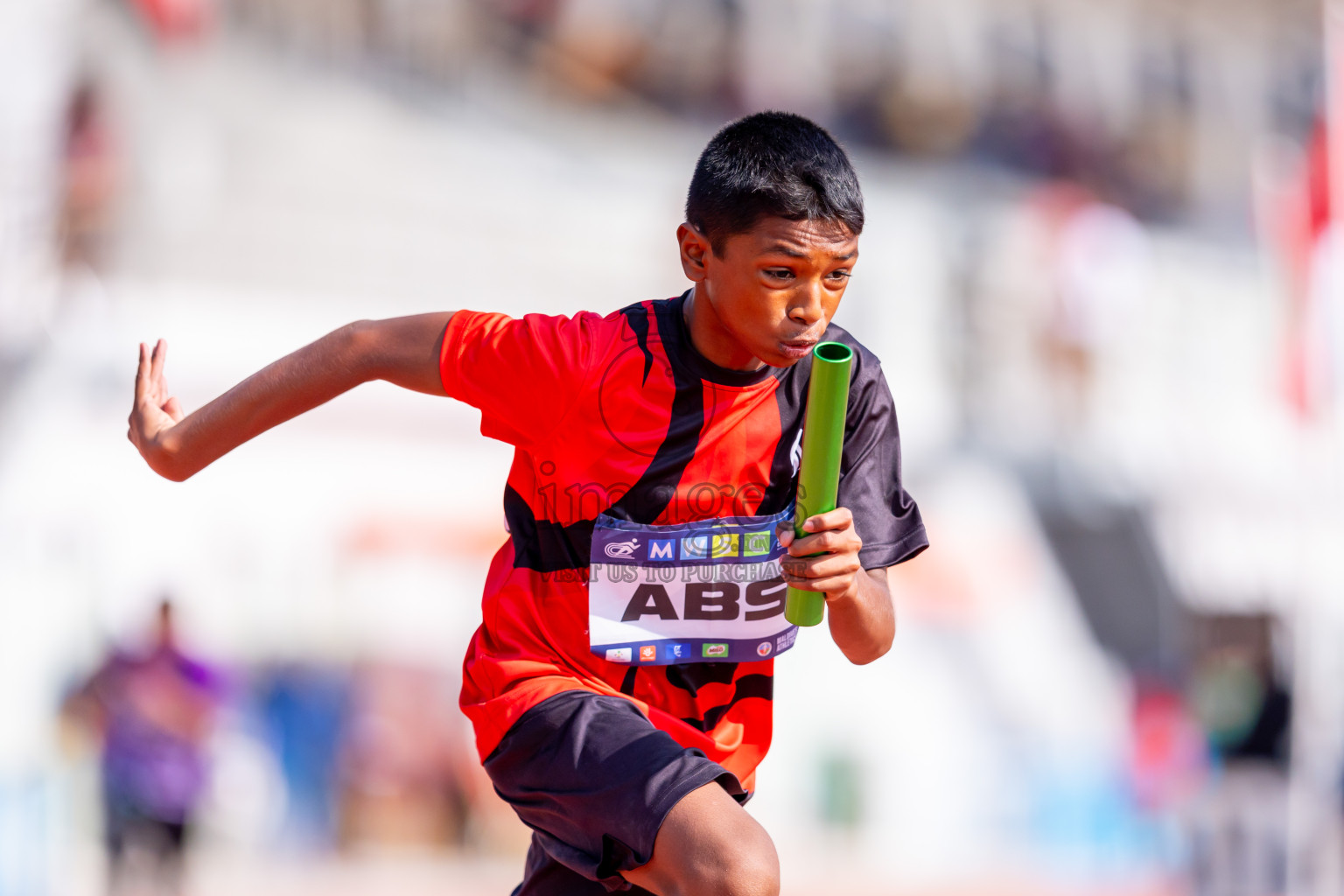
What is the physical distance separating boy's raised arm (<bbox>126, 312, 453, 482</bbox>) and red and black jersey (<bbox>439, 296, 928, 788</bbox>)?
0.07m

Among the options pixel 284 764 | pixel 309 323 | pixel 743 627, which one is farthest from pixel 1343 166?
pixel 743 627

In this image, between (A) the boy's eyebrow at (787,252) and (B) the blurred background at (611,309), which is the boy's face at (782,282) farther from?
(B) the blurred background at (611,309)

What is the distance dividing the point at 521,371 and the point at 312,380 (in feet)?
1.36

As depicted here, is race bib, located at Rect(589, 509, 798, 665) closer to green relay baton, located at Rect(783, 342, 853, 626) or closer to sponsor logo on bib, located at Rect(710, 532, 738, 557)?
sponsor logo on bib, located at Rect(710, 532, 738, 557)

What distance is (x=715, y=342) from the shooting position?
290cm

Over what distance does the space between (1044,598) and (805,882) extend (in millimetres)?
3805

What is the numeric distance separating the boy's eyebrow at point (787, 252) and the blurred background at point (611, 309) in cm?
585

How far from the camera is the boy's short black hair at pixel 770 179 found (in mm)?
2656

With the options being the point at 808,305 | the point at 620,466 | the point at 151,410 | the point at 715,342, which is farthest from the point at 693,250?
the point at 151,410

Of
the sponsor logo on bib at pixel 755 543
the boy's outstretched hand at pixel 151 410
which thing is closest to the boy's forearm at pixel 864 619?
the sponsor logo on bib at pixel 755 543

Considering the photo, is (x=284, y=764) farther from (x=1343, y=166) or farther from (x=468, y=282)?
(x=1343, y=166)

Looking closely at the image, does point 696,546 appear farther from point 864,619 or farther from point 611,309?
point 611,309

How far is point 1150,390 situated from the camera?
46.1 feet

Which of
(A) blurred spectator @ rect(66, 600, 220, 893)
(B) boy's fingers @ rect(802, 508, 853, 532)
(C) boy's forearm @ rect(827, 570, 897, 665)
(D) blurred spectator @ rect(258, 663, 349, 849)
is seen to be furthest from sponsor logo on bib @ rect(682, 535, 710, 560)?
(D) blurred spectator @ rect(258, 663, 349, 849)
